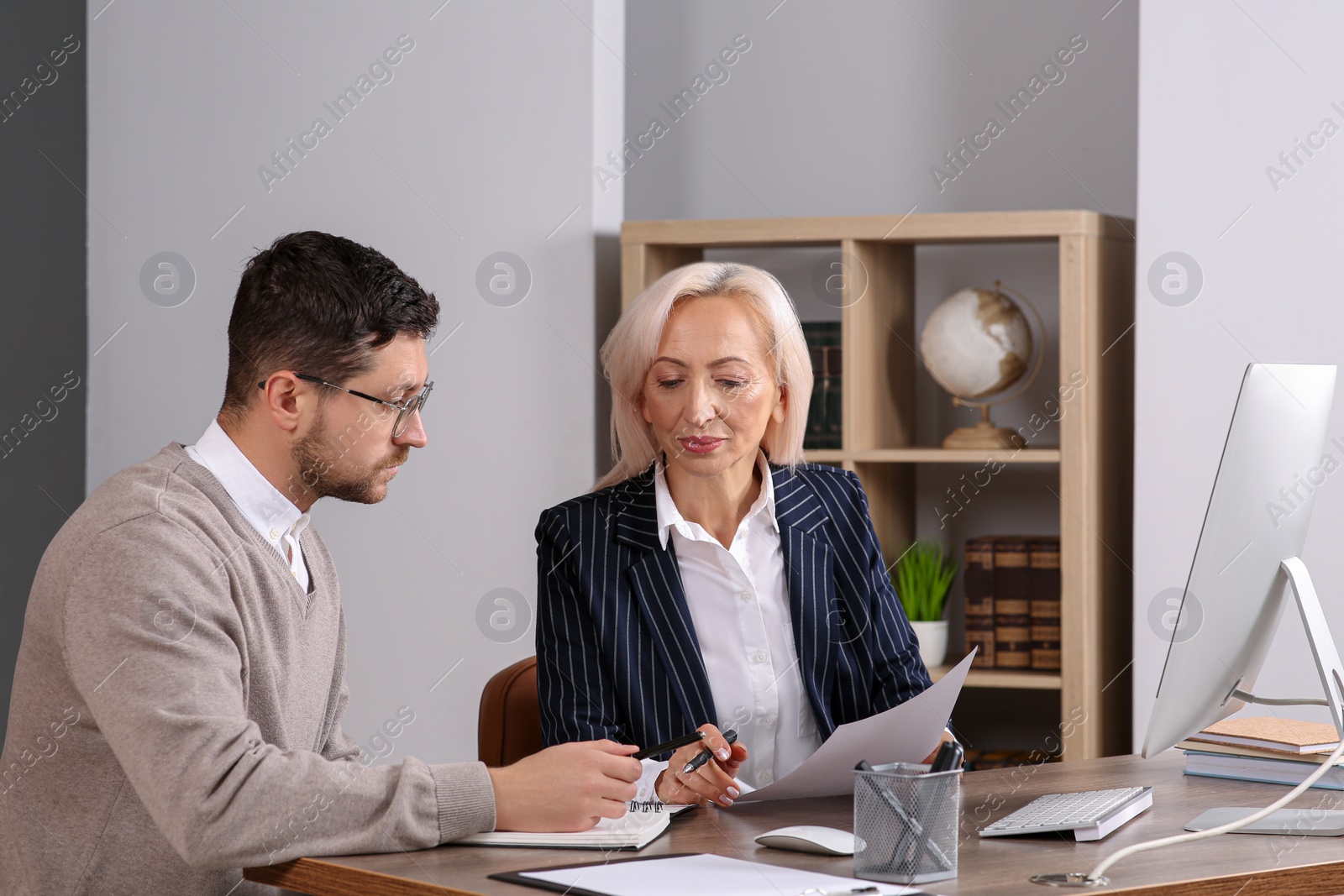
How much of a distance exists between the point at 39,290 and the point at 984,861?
3.03 meters

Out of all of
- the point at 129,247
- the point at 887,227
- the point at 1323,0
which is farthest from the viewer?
the point at 129,247

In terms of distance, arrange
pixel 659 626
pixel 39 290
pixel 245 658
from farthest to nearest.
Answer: pixel 39 290 → pixel 659 626 → pixel 245 658

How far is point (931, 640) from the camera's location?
3.12 meters

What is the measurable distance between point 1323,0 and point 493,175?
194cm

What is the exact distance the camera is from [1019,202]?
3434 mm

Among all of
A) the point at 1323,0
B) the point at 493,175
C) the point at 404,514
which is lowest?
the point at 404,514

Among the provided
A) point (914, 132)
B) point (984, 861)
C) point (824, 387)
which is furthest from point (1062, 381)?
point (984, 861)

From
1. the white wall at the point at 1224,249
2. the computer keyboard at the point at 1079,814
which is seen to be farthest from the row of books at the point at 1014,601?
the computer keyboard at the point at 1079,814

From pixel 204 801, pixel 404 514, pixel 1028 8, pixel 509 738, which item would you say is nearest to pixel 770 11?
pixel 1028 8

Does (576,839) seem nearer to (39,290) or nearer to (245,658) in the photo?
(245,658)

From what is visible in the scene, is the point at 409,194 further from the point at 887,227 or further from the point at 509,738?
the point at 509,738

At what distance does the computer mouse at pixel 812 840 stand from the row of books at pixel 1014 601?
1.72m

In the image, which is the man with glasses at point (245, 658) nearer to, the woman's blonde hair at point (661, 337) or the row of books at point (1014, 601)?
the woman's blonde hair at point (661, 337)

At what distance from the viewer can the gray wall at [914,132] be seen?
11.1 ft
